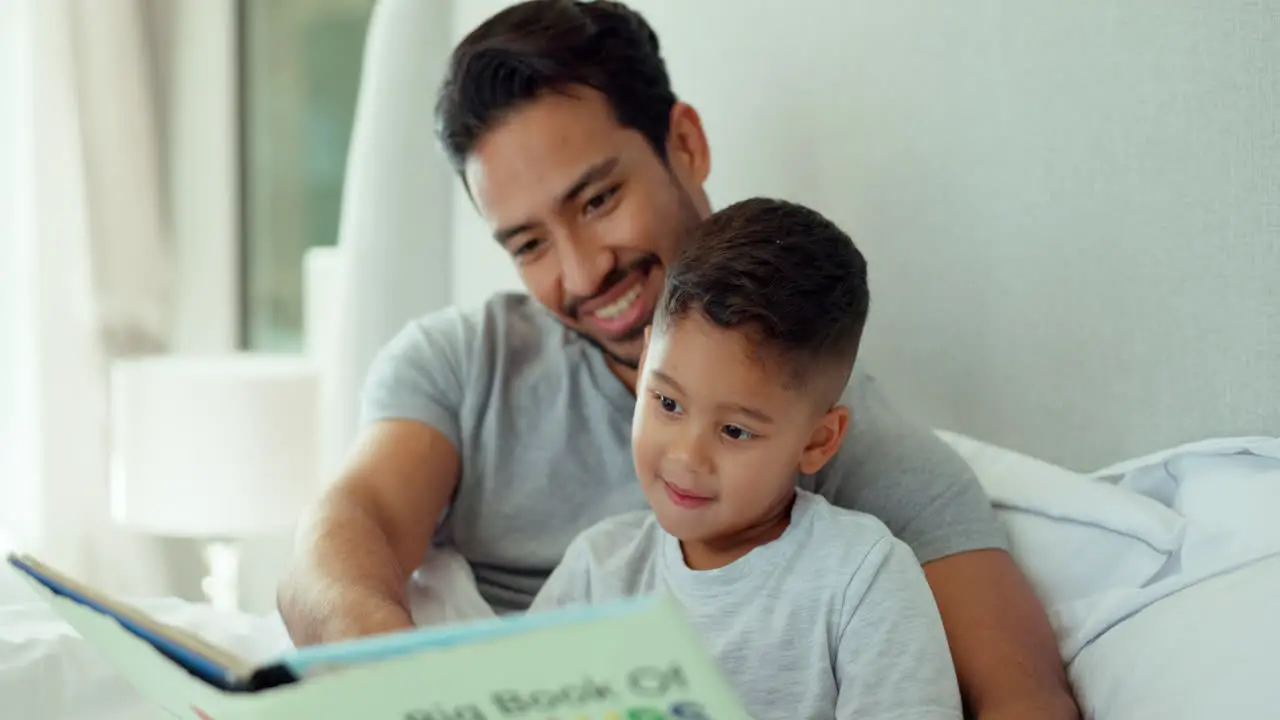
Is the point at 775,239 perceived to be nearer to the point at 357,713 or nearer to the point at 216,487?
the point at 357,713

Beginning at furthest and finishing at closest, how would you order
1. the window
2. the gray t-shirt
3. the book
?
the window, the gray t-shirt, the book

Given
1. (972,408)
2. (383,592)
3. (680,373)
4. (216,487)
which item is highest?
(680,373)

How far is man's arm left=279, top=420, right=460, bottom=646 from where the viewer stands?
103cm

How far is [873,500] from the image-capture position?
1.13 m

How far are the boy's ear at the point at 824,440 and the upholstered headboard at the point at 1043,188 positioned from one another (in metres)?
0.31

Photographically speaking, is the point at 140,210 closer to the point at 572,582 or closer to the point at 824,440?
the point at 572,582

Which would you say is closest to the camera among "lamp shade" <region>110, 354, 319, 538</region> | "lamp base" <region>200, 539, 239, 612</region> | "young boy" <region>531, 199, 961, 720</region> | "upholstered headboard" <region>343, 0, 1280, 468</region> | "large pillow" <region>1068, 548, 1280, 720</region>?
"large pillow" <region>1068, 548, 1280, 720</region>

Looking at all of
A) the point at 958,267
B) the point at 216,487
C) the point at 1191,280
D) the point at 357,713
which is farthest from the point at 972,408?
the point at 216,487

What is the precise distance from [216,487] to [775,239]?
1542 mm

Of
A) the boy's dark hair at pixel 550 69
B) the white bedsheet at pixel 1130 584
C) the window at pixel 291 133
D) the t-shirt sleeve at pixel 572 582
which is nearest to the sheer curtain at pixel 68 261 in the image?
the window at pixel 291 133

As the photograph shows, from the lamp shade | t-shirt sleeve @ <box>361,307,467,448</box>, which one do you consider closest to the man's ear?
t-shirt sleeve @ <box>361,307,467,448</box>

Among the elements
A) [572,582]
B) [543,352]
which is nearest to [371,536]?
[572,582]

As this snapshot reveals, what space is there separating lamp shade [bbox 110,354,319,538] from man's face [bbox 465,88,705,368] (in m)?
1.04

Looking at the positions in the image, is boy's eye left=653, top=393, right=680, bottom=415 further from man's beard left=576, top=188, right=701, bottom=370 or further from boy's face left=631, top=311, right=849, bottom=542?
man's beard left=576, top=188, right=701, bottom=370
